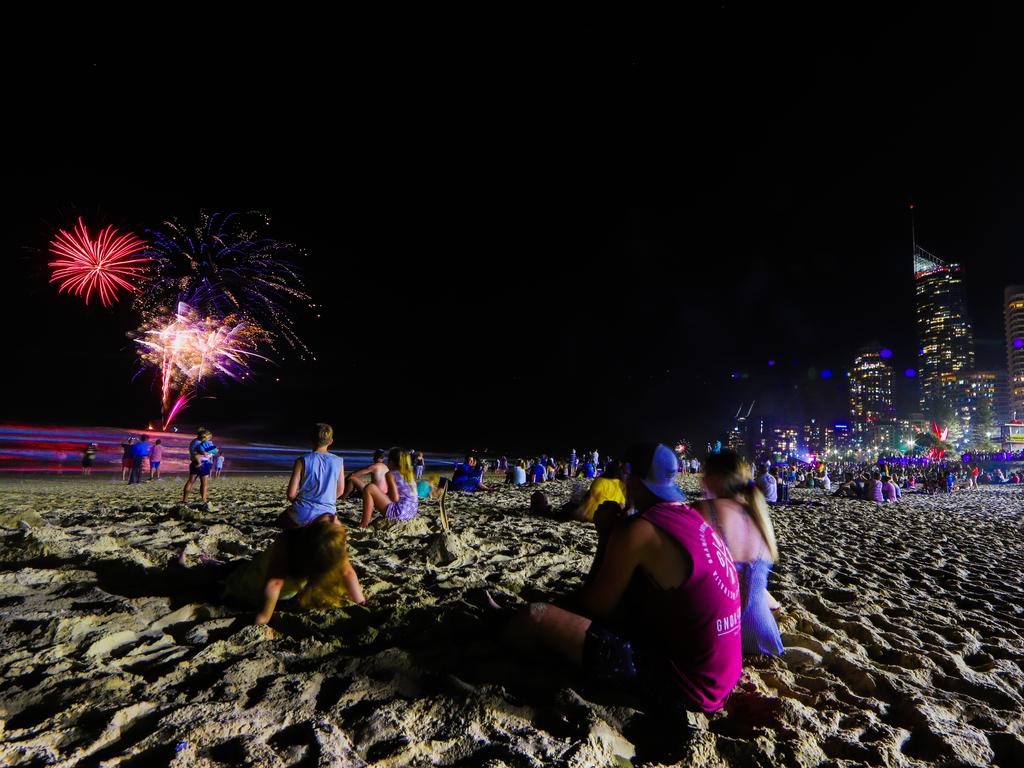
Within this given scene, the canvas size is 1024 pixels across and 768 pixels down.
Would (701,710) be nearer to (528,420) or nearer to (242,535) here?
(242,535)

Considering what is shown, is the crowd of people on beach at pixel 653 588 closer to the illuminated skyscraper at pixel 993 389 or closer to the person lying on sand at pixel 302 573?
the person lying on sand at pixel 302 573

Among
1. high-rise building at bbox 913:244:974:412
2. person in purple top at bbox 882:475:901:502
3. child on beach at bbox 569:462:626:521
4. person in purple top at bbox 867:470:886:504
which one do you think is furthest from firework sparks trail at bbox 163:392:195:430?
high-rise building at bbox 913:244:974:412

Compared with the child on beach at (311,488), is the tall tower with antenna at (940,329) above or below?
above

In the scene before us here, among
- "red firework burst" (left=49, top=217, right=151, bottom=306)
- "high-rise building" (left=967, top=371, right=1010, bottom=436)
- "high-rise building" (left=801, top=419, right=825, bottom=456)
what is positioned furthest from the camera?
"high-rise building" (left=801, top=419, right=825, bottom=456)

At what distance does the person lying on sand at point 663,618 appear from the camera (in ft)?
6.46

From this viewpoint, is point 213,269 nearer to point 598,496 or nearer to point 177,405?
point 177,405

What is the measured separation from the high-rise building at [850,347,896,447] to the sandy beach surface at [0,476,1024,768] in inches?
7132

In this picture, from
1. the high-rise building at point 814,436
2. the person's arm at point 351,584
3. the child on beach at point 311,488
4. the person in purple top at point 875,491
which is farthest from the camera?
the high-rise building at point 814,436

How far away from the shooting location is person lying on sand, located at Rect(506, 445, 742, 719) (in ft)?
6.46

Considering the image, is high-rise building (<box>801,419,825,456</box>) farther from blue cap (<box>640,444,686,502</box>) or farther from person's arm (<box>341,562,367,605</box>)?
person's arm (<box>341,562,367,605</box>)

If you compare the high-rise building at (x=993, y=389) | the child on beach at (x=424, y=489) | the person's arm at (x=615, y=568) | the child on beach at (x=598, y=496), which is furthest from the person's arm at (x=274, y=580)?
the high-rise building at (x=993, y=389)

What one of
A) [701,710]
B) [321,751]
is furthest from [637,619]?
[321,751]

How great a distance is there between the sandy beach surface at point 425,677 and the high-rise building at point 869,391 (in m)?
181

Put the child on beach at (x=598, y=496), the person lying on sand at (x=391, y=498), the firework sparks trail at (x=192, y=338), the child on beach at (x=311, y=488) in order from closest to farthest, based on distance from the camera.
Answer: the child on beach at (x=311, y=488)
the person lying on sand at (x=391, y=498)
the child on beach at (x=598, y=496)
the firework sparks trail at (x=192, y=338)
